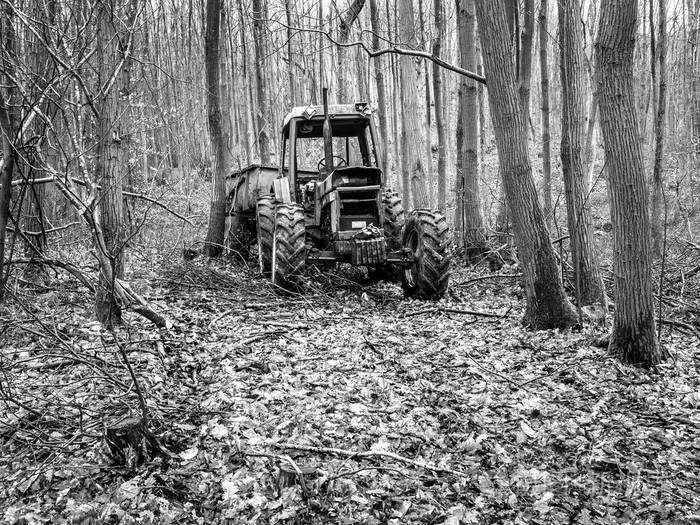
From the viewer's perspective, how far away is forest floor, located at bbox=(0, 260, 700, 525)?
2957mm

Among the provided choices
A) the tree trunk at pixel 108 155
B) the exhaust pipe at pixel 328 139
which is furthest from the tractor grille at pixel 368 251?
the tree trunk at pixel 108 155

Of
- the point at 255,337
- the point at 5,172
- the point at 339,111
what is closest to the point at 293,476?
the point at 255,337

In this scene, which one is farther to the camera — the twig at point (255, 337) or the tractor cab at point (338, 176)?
the tractor cab at point (338, 176)

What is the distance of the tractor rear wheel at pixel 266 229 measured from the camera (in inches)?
316

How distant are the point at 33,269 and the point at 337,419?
4376mm

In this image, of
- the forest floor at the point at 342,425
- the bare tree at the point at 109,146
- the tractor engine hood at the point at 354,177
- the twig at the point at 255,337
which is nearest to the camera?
the forest floor at the point at 342,425

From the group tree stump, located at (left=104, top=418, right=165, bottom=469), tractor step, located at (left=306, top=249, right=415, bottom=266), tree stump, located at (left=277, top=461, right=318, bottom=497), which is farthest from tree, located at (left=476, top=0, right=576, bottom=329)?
tree stump, located at (left=104, top=418, right=165, bottom=469)

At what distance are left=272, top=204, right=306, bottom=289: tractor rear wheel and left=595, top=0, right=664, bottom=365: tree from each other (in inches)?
156

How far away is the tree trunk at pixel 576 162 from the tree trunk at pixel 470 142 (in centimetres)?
361

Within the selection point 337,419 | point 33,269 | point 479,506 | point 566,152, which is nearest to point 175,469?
point 337,419

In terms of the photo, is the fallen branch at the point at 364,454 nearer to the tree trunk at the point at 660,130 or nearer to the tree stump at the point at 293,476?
the tree stump at the point at 293,476

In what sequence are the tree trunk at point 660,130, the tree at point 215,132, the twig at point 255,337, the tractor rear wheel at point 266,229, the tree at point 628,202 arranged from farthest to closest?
the tree at point 215,132 → the tree trunk at point 660,130 → the tractor rear wheel at point 266,229 → the twig at point 255,337 → the tree at point 628,202

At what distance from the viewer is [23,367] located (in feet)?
14.3

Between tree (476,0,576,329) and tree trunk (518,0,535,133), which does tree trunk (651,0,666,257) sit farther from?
tree (476,0,576,329)
